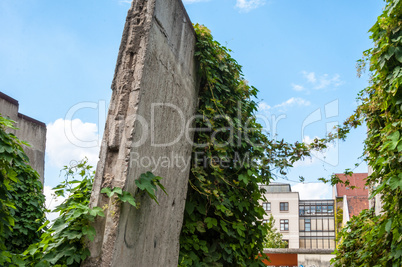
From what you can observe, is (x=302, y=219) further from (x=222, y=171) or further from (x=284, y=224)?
(x=222, y=171)

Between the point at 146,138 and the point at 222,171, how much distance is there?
1.71 m

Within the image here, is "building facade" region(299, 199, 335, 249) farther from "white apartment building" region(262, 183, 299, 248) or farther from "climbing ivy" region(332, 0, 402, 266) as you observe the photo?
"climbing ivy" region(332, 0, 402, 266)

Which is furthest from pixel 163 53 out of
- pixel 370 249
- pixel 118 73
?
pixel 370 249

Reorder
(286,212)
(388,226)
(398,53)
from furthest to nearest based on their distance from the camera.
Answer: (286,212)
(398,53)
(388,226)

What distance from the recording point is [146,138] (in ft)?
10.5

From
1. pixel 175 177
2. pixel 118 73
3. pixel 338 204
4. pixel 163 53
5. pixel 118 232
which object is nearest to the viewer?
pixel 118 232

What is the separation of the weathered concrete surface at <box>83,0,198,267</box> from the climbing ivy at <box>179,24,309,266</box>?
355mm

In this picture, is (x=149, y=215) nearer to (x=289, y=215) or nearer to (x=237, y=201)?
(x=237, y=201)

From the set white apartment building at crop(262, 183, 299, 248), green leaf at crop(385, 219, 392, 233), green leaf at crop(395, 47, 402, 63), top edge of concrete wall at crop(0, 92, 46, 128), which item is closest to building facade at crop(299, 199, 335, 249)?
white apartment building at crop(262, 183, 299, 248)

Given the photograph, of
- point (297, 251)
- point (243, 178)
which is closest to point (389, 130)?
point (243, 178)

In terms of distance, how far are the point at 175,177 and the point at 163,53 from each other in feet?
4.26

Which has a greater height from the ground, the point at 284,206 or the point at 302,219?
the point at 284,206

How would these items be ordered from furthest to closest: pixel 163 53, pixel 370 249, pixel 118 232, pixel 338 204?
pixel 338 204, pixel 370 249, pixel 163 53, pixel 118 232

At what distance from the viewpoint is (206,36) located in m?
4.68
